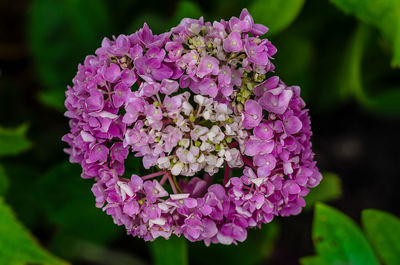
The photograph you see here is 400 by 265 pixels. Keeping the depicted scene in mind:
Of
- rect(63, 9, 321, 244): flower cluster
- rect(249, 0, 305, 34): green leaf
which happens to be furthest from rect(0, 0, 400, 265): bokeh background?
rect(63, 9, 321, 244): flower cluster

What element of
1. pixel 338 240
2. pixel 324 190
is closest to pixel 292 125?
pixel 338 240

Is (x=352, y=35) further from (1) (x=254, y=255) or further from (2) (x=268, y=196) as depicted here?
(2) (x=268, y=196)

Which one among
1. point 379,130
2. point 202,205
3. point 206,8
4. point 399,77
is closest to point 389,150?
point 379,130

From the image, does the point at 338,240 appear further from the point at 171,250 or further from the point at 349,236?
the point at 171,250

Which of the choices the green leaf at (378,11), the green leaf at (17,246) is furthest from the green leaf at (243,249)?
the green leaf at (378,11)

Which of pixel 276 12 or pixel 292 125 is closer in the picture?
pixel 292 125

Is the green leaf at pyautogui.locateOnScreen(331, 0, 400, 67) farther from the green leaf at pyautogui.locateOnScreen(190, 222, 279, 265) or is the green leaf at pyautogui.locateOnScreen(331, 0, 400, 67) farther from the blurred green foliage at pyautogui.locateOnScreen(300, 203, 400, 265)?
the green leaf at pyautogui.locateOnScreen(190, 222, 279, 265)
